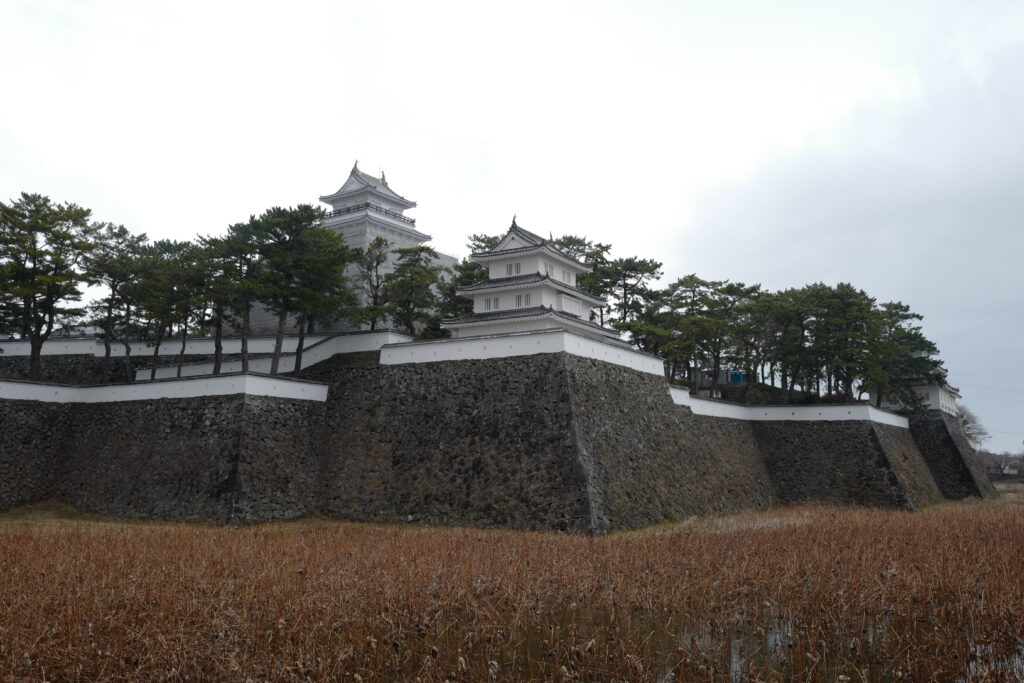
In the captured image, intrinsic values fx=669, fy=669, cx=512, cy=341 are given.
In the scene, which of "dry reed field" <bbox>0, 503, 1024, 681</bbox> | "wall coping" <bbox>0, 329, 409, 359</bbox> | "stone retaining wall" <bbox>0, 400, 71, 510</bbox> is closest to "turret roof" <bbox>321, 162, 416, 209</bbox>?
"wall coping" <bbox>0, 329, 409, 359</bbox>

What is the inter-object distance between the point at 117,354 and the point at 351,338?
12.4 m

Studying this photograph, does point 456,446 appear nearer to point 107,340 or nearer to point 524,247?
point 524,247

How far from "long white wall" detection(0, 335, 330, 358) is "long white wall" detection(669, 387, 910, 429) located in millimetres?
16966

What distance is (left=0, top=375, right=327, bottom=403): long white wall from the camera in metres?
22.7

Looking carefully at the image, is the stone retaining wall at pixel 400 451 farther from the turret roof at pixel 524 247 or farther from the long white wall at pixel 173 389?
the turret roof at pixel 524 247

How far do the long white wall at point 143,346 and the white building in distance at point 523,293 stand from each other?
713 cm

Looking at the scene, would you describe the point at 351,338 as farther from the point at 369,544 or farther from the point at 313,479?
the point at 369,544

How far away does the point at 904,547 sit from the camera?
1394cm

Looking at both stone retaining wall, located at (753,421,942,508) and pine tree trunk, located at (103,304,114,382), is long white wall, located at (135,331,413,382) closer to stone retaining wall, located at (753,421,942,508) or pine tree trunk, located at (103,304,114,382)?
pine tree trunk, located at (103,304,114,382)

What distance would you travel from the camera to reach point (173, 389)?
23672mm

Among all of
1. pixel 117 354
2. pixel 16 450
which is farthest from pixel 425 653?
pixel 117 354

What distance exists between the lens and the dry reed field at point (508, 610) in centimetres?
759

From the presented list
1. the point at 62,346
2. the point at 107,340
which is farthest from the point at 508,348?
the point at 62,346

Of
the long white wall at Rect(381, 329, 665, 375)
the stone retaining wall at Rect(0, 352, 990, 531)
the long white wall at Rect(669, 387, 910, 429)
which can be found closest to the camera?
the stone retaining wall at Rect(0, 352, 990, 531)
